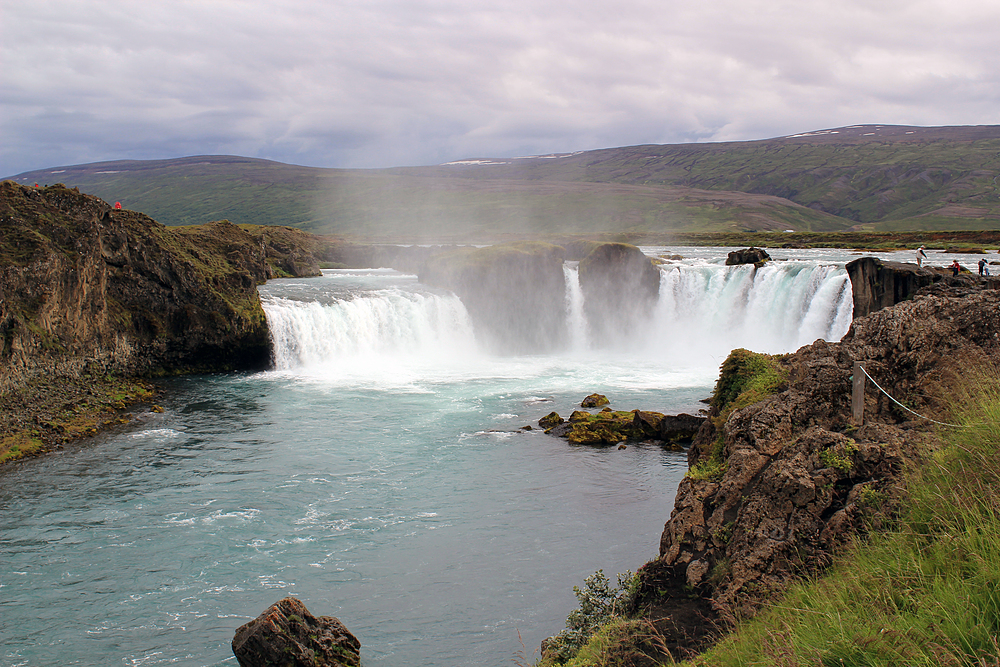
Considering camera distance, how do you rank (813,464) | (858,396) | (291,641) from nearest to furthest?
(813,464), (858,396), (291,641)

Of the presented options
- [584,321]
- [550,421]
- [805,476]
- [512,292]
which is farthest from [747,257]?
[805,476]

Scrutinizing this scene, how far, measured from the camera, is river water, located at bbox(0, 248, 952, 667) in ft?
42.9

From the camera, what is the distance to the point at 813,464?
7.96 metres

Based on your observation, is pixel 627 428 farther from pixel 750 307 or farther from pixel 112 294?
pixel 112 294

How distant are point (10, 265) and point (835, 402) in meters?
30.2

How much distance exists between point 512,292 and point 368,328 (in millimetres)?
10768

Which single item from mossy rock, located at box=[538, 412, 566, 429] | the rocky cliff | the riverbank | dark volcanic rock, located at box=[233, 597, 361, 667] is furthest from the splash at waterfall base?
the rocky cliff

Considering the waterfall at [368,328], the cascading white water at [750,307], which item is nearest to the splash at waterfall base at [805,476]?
the cascading white water at [750,307]

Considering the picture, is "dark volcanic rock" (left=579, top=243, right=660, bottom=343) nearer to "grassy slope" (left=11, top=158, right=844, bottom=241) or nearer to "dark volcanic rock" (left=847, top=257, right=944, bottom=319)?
"dark volcanic rock" (left=847, top=257, right=944, bottom=319)

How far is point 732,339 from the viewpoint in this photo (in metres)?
44.6

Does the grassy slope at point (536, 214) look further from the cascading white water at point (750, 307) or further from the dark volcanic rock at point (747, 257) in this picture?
the cascading white water at point (750, 307)

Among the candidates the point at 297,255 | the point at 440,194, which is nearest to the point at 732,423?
the point at 297,255

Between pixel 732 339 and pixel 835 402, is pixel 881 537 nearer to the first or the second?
pixel 835 402

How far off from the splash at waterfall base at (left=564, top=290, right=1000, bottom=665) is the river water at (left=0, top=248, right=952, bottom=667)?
14.5 ft
